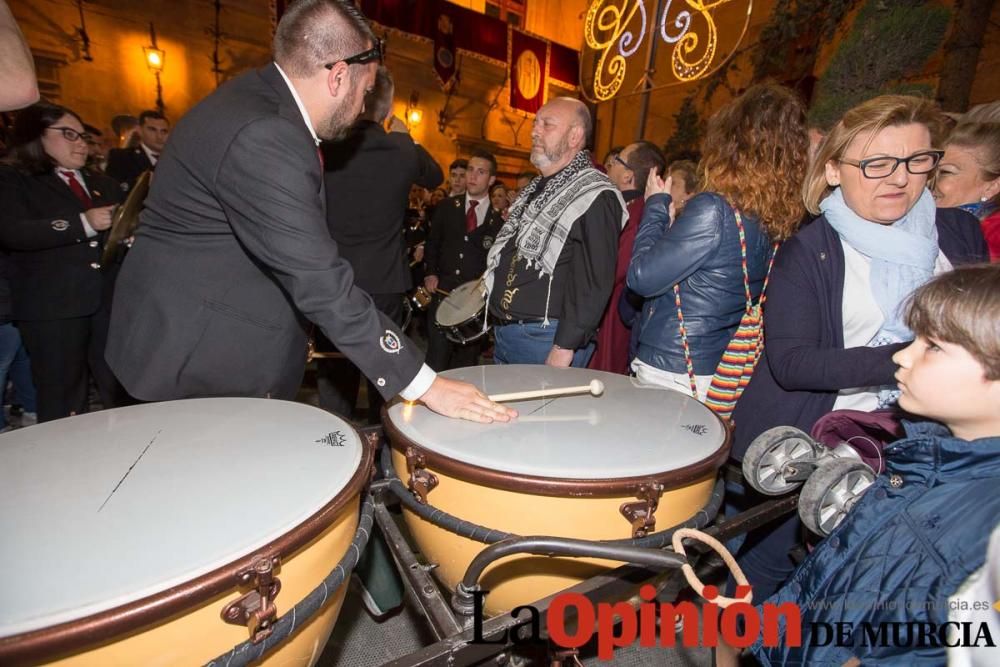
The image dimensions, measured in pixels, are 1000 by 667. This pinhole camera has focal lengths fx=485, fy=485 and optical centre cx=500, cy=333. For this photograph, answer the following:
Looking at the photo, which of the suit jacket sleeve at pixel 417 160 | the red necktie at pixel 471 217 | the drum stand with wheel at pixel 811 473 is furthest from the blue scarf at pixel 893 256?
the red necktie at pixel 471 217

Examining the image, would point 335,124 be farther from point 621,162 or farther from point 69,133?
point 69,133

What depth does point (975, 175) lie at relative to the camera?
1.72 metres

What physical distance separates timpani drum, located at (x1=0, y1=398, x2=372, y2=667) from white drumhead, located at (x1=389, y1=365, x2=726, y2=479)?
20 centimetres

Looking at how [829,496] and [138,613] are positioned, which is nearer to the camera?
[138,613]

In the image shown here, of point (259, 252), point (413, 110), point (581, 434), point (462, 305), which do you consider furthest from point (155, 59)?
point (581, 434)

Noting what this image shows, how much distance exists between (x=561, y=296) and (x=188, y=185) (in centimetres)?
136

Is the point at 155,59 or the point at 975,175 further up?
the point at 155,59

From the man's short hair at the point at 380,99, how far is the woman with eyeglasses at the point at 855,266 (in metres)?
1.84

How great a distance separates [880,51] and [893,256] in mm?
2887

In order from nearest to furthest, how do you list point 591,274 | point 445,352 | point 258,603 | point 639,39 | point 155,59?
1. point 258,603
2. point 591,274
3. point 445,352
4. point 639,39
5. point 155,59

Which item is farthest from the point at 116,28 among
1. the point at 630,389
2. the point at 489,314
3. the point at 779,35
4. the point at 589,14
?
the point at 630,389

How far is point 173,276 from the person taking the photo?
1194mm

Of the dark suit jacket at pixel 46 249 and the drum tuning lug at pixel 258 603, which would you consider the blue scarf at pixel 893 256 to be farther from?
the dark suit jacket at pixel 46 249

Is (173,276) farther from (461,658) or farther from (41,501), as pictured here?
(461,658)
